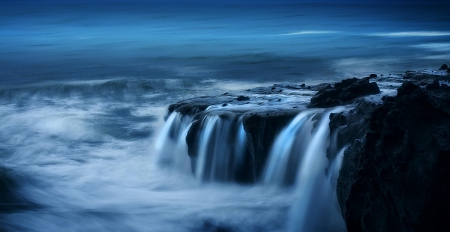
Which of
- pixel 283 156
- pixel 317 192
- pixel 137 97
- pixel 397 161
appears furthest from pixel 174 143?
pixel 137 97

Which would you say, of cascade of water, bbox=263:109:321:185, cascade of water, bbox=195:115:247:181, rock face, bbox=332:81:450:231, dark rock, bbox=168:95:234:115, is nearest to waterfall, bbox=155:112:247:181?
cascade of water, bbox=195:115:247:181

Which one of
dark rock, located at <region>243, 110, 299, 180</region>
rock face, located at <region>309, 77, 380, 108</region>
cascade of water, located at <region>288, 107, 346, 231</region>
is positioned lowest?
cascade of water, located at <region>288, 107, 346, 231</region>

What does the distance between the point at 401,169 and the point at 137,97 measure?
12.1 meters

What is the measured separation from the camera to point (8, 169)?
1030 cm

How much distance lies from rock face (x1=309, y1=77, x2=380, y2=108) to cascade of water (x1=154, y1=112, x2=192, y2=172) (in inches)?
83.4

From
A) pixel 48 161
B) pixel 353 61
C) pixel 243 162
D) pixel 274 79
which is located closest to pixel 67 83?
pixel 274 79

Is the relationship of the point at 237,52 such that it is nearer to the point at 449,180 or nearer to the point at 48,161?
the point at 48,161

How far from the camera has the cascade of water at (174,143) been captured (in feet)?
31.1

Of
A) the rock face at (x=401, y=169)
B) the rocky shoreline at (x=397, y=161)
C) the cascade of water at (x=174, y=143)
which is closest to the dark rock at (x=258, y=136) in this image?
the rocky shoreline at (x=397, y=161)

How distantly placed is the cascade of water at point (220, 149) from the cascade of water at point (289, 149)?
544mm

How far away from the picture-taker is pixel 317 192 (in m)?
6.95

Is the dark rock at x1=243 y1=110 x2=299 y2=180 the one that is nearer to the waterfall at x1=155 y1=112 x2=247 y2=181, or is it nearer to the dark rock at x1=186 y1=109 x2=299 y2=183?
the dark rock at x1=186 y1=109 x2=299 y2=183

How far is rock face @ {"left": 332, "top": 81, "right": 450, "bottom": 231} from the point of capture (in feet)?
17.4

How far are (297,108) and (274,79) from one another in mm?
9862
